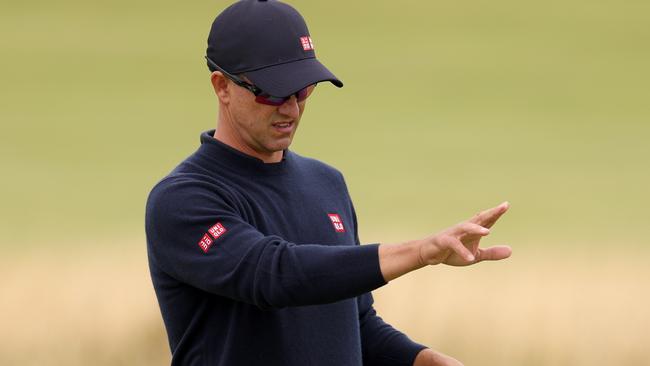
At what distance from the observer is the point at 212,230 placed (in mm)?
2010

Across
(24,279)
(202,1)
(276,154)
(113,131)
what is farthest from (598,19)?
(276,154)

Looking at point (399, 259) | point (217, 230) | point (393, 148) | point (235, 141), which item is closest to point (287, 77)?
point (235, 141)

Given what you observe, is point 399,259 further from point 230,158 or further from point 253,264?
point 230,158

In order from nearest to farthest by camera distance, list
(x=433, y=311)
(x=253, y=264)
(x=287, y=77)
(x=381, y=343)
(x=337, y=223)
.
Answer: (x=253, y=264)
(x=287, y=77)
(x=337, y=223)
(x=381, y=343)
(x=433, y=311)

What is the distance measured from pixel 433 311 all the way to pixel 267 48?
225 cm

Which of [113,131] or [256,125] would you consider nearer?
[256,125]

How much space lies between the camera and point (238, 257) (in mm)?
1968

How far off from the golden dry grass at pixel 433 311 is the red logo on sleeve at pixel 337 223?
6.33ft

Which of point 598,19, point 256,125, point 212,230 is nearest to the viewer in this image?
point 212,230

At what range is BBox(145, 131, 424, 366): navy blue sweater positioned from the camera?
192 cm

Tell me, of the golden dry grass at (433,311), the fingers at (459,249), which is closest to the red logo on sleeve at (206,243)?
the fingers at (459,249)

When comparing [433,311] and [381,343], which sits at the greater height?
[381,343]

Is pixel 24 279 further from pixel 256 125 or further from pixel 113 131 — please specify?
pixel 256 125

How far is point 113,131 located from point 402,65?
109cm
